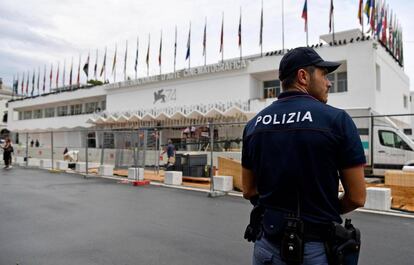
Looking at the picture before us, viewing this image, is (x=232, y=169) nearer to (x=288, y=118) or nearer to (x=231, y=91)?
(x=288, y=118)

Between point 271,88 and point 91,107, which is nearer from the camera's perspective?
point 271,88

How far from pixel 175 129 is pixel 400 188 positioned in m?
9.03

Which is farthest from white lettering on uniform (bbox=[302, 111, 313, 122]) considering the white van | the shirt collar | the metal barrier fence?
the white van

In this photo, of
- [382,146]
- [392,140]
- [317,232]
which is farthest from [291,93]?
[392,140]

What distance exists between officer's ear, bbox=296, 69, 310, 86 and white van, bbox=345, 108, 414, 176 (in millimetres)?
10948

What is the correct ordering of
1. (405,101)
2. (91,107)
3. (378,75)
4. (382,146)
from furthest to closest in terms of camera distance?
(91,107) → (405,101) → (378,75) → (382,146)

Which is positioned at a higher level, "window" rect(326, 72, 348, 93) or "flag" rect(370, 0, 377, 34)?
"flag" rect(370, 0, 377, 34)

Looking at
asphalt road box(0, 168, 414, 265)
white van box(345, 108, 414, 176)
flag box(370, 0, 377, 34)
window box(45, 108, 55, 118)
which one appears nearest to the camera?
asphalt road box(0, 168, 414, 265)

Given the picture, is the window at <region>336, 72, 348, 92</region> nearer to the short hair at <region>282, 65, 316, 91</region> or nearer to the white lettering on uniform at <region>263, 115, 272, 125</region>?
the short hair at <region>282, 65, 316, 91</region>

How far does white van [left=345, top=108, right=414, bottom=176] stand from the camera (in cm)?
1212

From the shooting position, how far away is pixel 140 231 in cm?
583

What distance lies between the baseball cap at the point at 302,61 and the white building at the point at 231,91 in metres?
13.0

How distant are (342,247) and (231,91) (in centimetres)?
2749

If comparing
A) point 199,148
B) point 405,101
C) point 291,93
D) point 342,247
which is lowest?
point 342,247
